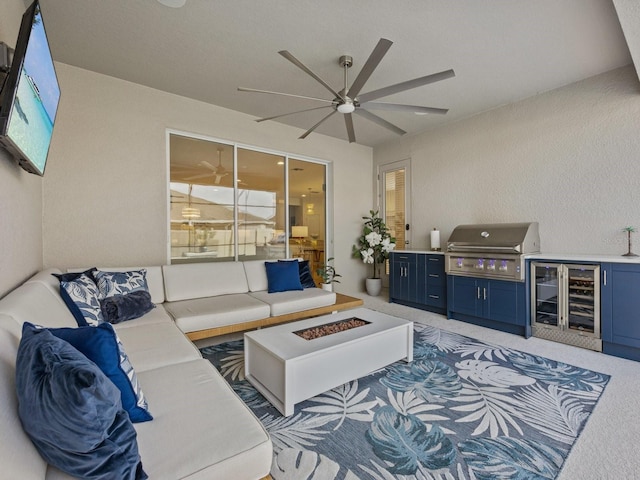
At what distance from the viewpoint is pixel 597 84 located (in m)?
3.28

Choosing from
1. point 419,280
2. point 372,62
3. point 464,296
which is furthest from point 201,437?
point 419,280

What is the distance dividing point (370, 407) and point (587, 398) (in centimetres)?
156

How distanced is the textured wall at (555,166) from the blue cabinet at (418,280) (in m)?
0.65

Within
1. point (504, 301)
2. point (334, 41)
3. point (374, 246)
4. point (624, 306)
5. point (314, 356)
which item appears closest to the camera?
point (314, 356)

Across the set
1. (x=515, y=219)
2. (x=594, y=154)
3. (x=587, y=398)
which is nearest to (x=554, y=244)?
(x=515, y=219)

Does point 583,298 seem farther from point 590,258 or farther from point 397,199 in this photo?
point 397,199

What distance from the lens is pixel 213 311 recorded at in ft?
9.24

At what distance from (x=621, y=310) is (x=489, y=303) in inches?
44.7

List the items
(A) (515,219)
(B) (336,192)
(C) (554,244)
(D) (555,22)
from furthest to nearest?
(B) (336,192)
(A) (515,219)
(C) (554,244)
(D) (555,22)

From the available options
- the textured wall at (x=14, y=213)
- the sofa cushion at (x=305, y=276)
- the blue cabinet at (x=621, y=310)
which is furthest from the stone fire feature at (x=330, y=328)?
the blue cabinet at (x=621, y=310)

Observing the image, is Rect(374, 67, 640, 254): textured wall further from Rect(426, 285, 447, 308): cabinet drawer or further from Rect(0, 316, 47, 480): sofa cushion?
Rect(0, 316, 47, 480): sofa cushion

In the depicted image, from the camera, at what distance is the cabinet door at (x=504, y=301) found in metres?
3.39

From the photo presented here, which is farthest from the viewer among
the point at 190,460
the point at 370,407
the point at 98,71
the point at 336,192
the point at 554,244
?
the point at 336,192

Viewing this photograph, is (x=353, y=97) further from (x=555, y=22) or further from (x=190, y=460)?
(x=190, y=460)
